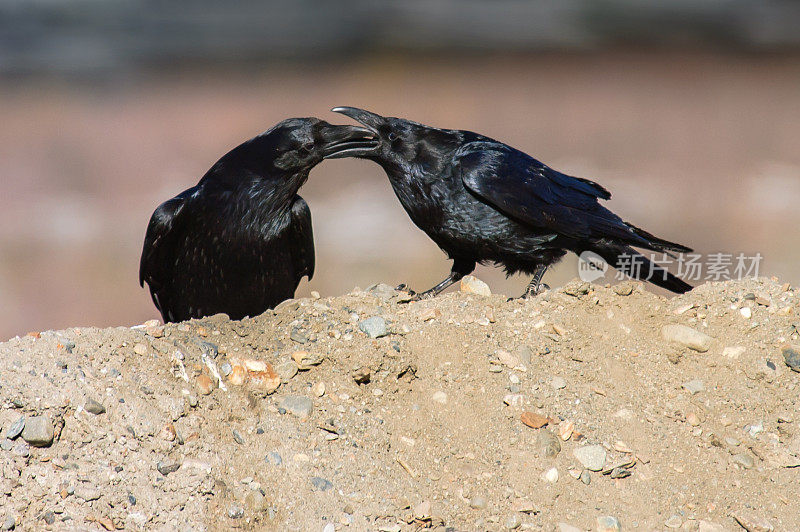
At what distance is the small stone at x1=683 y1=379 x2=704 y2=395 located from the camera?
2867 mm

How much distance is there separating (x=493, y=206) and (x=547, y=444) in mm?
1662

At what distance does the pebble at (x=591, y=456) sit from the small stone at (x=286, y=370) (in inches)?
40.6

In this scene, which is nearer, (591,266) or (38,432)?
(38,432)

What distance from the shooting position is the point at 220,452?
2.32 metres

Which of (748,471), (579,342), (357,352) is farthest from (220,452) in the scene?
(748,471)

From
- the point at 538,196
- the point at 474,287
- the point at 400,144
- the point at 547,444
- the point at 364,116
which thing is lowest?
the point at 547,444

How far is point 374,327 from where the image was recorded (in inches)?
117

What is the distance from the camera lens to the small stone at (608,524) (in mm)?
2196

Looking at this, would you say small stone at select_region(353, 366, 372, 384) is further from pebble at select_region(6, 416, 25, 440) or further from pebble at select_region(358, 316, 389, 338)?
pebble at select_region(6, 416, 25, 440)

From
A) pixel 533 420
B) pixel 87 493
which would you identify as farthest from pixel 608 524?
pixel 87 493

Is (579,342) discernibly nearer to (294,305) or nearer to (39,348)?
(294,305)

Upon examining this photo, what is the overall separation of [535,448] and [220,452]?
1.04m

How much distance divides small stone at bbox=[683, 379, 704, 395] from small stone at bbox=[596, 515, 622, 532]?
2.73 ft

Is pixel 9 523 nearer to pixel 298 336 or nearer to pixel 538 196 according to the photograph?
pixel 298 336
